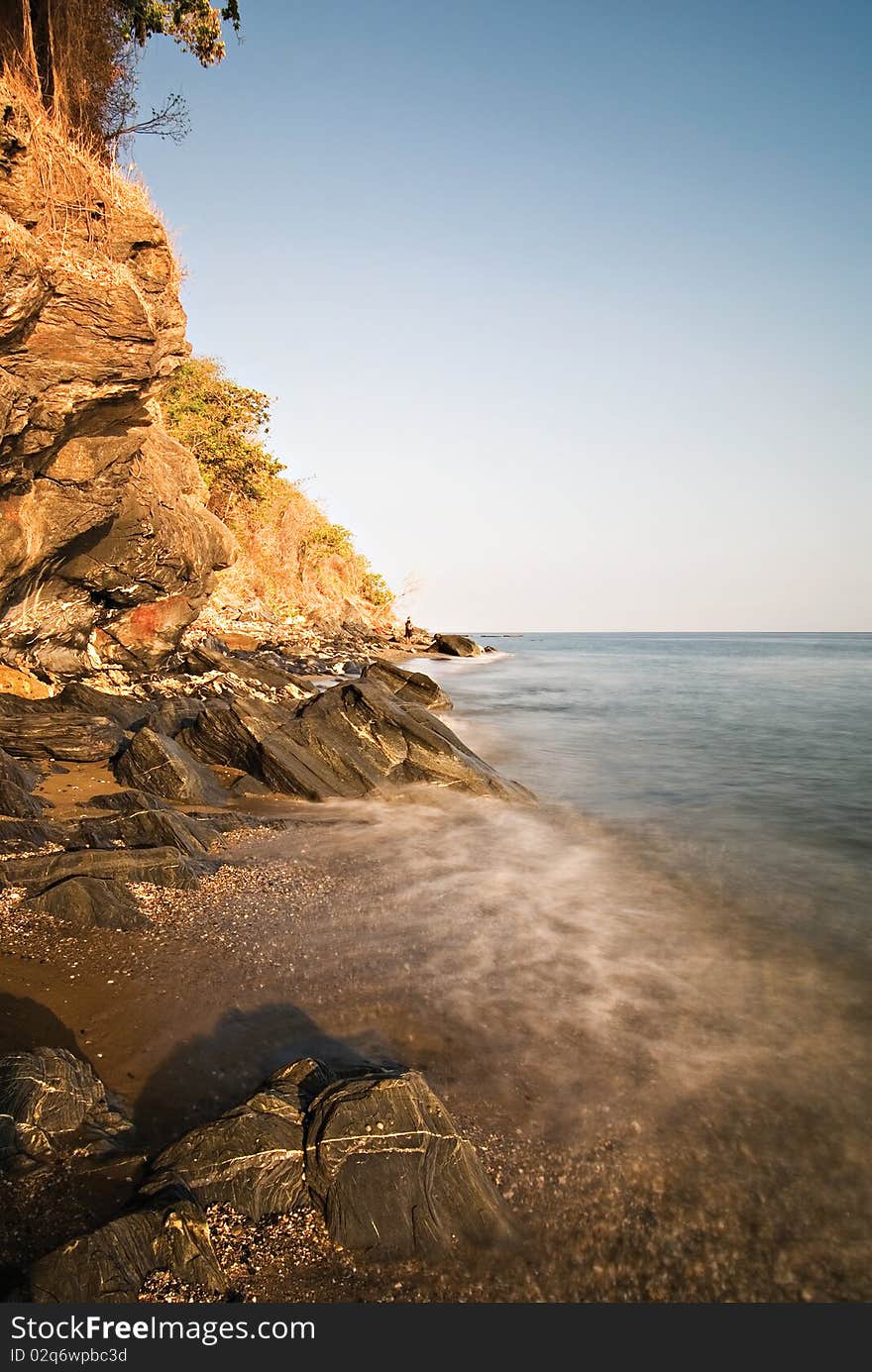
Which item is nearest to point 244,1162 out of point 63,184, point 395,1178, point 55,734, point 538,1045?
point 395,1178

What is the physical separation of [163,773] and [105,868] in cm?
383

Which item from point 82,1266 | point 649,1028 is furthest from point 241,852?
point 82,1266

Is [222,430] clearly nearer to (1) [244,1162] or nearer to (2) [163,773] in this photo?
(2) [163,773]

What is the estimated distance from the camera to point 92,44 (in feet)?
33.8

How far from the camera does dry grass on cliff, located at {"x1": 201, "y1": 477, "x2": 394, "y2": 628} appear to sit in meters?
39.1

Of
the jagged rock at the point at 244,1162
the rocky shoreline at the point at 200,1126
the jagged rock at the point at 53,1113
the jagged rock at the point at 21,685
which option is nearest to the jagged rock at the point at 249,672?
the rocky shoreline at the point at 200,1126

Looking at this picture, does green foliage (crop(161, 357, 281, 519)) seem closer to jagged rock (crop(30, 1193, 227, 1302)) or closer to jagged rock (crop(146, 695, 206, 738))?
jagged rock (crop(146, 695, 206, 738))

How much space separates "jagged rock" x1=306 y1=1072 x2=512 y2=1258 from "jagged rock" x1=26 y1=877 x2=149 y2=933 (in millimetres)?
3384

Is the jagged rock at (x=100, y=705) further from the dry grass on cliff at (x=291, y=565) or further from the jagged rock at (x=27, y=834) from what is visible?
the dry grass on cliff at (x=291, y=565)

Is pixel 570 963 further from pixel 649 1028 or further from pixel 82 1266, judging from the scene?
pixel 82 1266

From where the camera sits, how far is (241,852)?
27.5 ft

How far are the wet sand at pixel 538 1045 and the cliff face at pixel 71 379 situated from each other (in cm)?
729

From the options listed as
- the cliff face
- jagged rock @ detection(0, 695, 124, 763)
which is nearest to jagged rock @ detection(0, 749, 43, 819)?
jagged rock @ detection(0, 695, 124, 763)

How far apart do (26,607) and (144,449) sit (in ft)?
17.4
